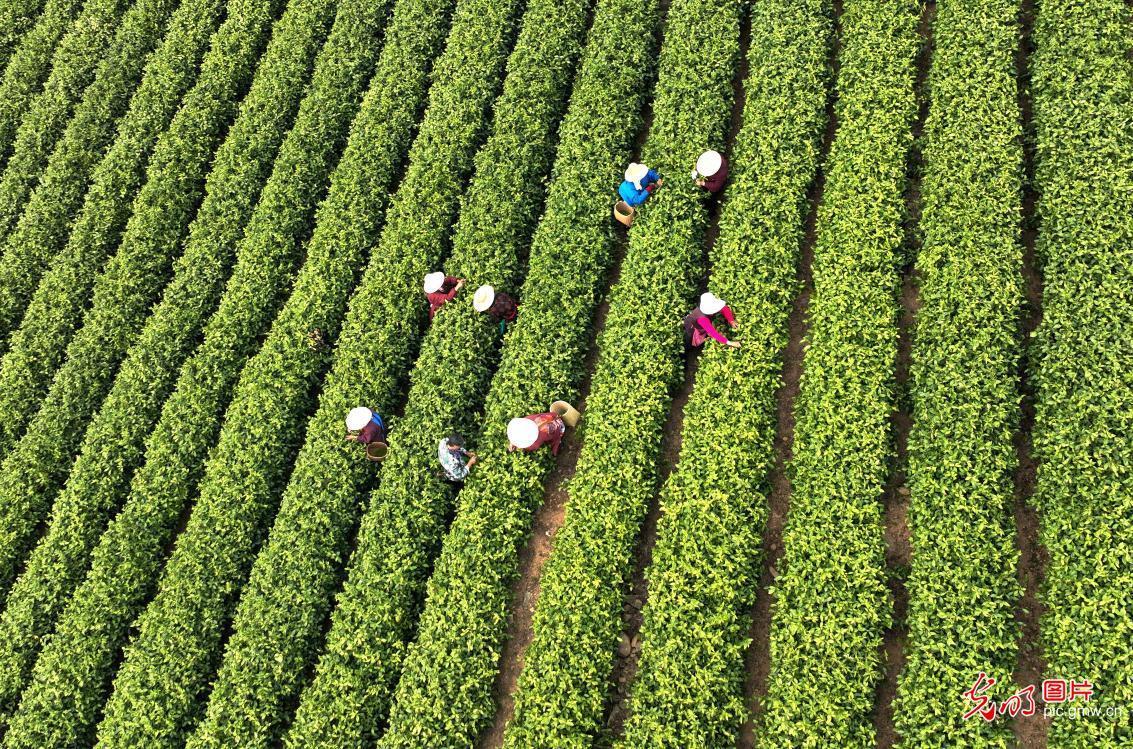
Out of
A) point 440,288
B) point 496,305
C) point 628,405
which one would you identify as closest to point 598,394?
point 628,405

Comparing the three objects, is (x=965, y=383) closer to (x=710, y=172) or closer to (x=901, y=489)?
(x=901, y=489)

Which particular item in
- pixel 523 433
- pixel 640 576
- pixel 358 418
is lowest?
pixel 640 576

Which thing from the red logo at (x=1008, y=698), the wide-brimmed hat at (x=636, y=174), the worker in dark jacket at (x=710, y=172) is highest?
the worker in dark jacket at (x=710, y=172)

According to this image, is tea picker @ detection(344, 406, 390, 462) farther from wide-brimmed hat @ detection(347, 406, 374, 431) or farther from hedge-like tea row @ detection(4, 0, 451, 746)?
hedge-like tea row @ detection(4, 0, 451, 746)

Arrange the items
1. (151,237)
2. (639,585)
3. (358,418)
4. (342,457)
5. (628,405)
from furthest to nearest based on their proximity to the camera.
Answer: (151,237) < (342,457) < (358,418) < (628,405) < (639,585)

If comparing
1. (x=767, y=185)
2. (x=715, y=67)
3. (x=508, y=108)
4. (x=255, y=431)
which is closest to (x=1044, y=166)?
(x=767, y=185)

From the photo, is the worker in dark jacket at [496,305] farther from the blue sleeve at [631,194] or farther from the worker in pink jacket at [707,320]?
the worker in pink jacket at [707,320]

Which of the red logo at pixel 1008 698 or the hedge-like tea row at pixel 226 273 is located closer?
the red logo at pixel 1008 698

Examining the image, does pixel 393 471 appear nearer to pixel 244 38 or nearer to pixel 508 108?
pixel 508 108

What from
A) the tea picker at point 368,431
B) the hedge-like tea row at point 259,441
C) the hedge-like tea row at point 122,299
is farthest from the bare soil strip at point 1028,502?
the hedge-like tea row at point 122,299
